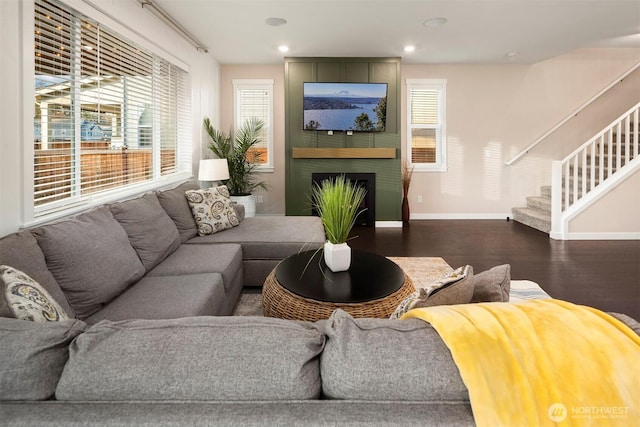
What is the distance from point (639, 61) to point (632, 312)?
5134 mm

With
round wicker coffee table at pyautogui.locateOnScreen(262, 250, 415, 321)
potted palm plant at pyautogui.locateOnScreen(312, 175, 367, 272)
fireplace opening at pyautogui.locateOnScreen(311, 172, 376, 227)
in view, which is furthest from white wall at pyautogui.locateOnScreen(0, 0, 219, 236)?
fireplace opening at pyautogui.locateOnScreen(311, 172, 376, 227)

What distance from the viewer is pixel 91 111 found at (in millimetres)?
2889

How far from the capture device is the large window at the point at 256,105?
6320mm

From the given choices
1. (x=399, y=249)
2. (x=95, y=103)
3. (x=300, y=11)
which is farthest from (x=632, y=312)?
(x=95, y=103)

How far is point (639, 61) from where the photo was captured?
593 cm

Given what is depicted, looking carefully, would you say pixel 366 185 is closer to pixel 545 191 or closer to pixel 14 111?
pixel 545 191

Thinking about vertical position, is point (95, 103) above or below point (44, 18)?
below

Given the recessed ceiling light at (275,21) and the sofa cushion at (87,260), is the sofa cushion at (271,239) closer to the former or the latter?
the sofa cushion at (87,260)

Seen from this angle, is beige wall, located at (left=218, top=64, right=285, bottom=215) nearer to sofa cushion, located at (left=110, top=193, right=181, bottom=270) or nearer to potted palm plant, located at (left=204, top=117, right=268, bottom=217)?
potted palm plant, located at (left=204, top=117, right=268, bottom=217)

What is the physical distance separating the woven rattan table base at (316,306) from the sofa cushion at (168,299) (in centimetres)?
34

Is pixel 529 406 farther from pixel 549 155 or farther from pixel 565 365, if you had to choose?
pixel 549 155

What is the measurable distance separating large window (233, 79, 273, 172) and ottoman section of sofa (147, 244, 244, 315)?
11.7 ft

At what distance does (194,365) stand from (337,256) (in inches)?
62.4

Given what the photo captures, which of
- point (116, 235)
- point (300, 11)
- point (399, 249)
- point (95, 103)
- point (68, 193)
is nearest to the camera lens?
point (116, 235)
